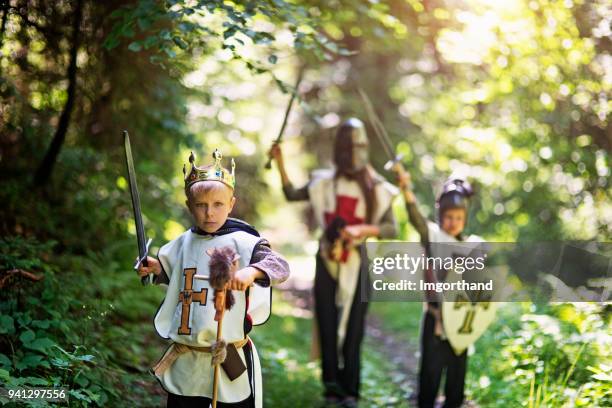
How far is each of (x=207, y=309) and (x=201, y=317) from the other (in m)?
0.05

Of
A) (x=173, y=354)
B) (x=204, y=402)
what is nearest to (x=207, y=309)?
(x=173, y=354)

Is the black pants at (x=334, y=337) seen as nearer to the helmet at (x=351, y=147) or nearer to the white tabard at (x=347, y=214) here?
the white tabard at (x=347, y=214)

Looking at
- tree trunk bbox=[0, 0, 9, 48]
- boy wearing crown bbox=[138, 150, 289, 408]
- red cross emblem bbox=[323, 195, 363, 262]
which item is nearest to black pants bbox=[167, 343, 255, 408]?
boy wearing crown bbox=[138, 150, 289, 408]

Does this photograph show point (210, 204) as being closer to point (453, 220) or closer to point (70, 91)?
point (453, 220)

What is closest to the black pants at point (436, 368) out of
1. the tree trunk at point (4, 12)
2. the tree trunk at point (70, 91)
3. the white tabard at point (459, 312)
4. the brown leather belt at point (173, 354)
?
the white tabard at point (459, 312)

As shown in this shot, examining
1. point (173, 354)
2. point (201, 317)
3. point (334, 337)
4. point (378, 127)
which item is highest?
point (378, 127)

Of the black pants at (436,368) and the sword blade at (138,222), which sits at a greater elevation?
the sword blade at (138,222)

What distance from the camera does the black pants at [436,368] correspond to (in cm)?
528

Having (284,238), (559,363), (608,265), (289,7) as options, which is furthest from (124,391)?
(284,238)

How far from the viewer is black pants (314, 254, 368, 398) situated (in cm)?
595

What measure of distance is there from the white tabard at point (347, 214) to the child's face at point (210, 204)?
257 cm

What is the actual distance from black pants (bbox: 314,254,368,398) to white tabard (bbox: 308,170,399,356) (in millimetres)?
52

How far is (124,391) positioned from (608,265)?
4748 mm

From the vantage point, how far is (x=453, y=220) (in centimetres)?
525
